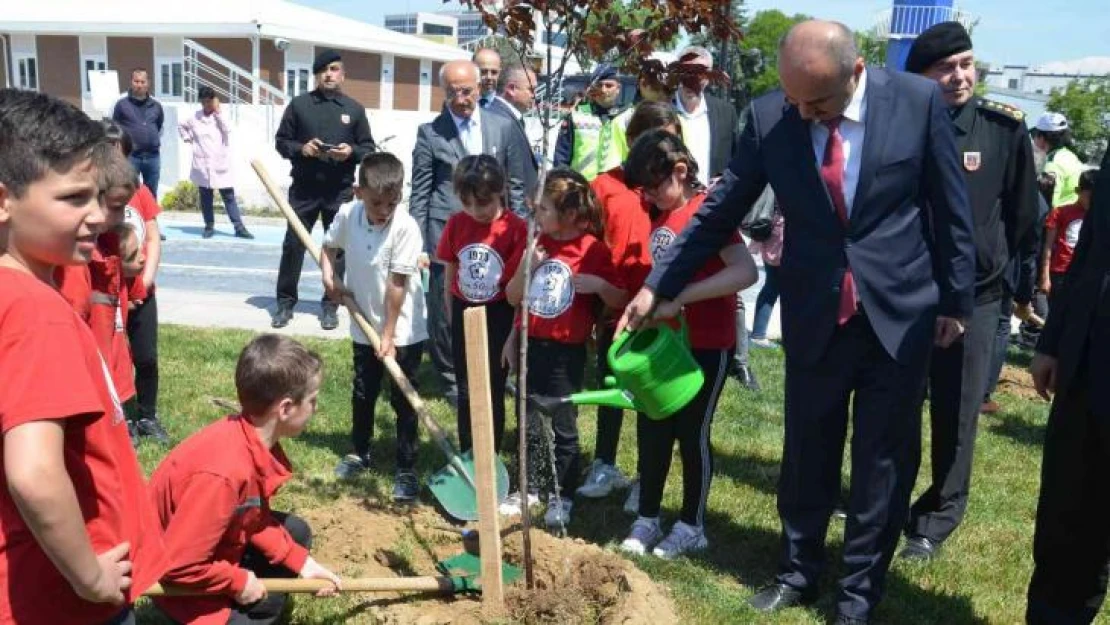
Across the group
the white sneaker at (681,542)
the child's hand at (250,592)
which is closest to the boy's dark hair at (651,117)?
the white sneaker at (681,542)

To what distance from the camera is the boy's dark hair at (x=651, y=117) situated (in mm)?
4863

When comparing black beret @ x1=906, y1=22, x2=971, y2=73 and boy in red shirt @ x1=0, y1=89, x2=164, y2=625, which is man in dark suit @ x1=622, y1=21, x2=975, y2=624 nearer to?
black beret @ x1=906, y1=22, x2=971, y2=73

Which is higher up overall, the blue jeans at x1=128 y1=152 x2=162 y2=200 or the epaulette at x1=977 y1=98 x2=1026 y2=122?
the epaulette at x1=977 y1=98 x2=1026 y2=122

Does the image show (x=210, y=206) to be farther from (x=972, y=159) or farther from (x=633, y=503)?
(x=972, y=159)

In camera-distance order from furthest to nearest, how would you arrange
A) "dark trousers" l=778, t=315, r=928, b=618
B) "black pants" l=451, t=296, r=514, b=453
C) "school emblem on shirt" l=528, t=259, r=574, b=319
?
"black pants" l=451, t=296, r=514, b=453 → "school emblem on shirt" l=528, t=259, r=574, b=319 → "dark trousers" l=778, t=315, r=928, b=618

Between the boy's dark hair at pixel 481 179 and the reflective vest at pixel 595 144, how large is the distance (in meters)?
1.65

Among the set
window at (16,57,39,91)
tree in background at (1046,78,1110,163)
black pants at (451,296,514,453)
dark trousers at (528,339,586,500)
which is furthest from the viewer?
tree in background at (1046,78,1110,163)

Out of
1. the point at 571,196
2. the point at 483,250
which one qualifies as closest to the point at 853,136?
the point at 571,196

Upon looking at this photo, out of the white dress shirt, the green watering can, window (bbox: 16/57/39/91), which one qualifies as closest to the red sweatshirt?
the green watering can

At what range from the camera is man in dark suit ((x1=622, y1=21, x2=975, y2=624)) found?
3516 millimetres

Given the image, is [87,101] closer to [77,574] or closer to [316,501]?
[316,501]

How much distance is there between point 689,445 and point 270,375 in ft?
6.50

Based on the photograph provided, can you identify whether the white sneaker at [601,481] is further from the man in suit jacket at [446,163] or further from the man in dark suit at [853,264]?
the man in suit jacket at [446,163]

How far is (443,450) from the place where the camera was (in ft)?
14.8
